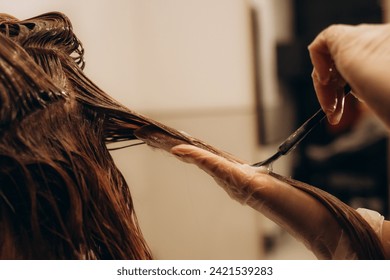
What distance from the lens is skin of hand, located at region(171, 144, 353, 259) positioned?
0.63 meters

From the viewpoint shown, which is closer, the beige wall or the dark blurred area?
the beige wall

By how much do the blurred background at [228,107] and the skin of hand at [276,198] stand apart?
39 cm

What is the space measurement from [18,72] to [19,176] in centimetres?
13

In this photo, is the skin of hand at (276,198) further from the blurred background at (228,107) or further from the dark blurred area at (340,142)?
the dark blurred area at (340,142)

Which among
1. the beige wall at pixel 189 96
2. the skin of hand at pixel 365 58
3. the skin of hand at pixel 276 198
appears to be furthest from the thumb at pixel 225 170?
the beige wall at pixel 189 96

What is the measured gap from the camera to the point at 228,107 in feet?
4.14

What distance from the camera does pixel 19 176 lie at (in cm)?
54

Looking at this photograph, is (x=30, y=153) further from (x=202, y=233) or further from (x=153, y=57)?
(x=202, y=233)

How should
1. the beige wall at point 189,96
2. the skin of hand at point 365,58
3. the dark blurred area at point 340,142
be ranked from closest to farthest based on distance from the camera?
the skin of hand at point 365,58
the beige wall at point 189,96
the dark blurred area at point 340,142

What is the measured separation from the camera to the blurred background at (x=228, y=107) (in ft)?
3.59

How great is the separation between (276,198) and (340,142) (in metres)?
0.83

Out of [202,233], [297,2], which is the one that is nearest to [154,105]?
[202,233]

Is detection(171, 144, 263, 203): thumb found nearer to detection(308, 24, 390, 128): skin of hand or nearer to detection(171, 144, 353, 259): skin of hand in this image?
detection(171, 144, 353, 259): skin of hand

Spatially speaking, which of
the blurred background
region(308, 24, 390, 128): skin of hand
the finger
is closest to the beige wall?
the blurred background
